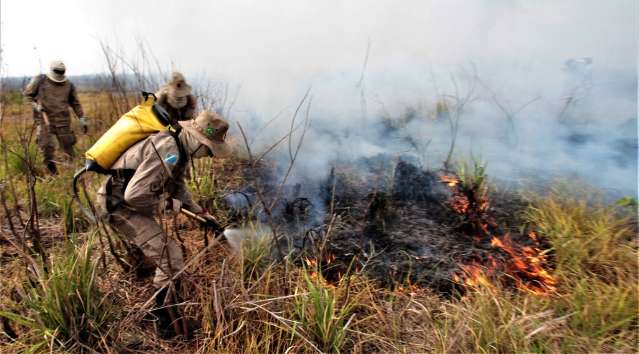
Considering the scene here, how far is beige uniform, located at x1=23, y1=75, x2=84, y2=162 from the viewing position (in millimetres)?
6281

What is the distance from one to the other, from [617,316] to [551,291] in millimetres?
A: 453

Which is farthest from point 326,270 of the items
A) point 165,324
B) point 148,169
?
point 148,169

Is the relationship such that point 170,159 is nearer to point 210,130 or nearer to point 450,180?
point 210,130

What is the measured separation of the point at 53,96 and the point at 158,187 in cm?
490

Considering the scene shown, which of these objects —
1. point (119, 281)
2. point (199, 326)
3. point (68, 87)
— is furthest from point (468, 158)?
point (68, 87)

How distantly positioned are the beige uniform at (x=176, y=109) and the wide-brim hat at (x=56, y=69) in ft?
11.4

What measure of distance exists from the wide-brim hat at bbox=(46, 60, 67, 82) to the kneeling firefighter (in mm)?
4210

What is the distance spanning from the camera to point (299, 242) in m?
3.94

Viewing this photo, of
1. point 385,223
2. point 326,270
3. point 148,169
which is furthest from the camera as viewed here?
point 385,223

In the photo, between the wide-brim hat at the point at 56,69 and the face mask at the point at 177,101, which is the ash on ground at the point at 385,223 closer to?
the face mask at the point at 177,101

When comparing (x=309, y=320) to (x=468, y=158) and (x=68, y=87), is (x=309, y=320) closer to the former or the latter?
(x=468, y=158)

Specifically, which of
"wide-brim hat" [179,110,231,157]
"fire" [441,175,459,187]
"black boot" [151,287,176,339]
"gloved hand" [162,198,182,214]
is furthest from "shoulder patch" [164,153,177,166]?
"fire" [441,175,459,187]

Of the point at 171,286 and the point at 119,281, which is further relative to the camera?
the point at 119,281

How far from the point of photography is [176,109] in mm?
3816
